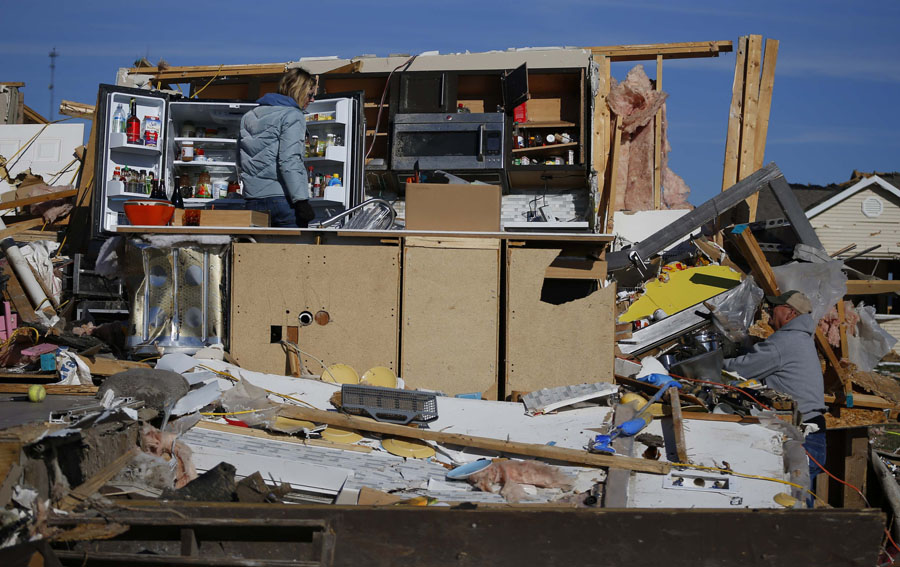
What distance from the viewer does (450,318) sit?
23.4 ft

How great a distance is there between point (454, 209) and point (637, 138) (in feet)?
28.1

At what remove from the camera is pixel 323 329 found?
7.15 metres

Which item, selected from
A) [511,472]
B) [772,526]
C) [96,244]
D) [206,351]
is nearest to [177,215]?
[206,351]

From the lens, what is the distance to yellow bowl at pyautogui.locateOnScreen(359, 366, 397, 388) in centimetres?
685

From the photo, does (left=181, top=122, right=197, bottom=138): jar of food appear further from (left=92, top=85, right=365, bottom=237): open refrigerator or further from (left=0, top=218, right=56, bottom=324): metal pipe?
(left=0, top=218, right=56, bottom=324): metal pipe

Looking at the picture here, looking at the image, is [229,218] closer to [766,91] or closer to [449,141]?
[449,141]

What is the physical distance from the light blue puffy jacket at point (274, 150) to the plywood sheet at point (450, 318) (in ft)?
4.69

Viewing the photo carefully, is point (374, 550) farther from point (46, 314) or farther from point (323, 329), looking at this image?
point (46, 314)

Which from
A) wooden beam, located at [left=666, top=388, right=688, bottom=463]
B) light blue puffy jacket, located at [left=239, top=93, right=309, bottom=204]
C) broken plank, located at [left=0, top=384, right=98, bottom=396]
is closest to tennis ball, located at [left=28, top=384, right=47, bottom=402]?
broken plank, located at [left=0, top=384, right=98, bottom=396]

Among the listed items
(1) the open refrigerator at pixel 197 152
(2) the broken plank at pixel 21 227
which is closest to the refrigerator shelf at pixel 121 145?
(1) the open refrigerator at pixel 197 152

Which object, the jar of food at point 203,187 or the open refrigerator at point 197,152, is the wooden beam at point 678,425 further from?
the jar of food at point 203,187

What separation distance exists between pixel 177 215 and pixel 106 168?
2.96 meters

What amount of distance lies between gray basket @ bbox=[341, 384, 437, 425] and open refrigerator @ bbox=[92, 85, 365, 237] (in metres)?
4.63

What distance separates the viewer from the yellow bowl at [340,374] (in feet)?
22.5
